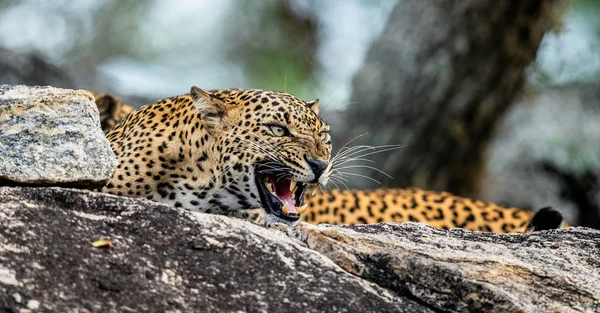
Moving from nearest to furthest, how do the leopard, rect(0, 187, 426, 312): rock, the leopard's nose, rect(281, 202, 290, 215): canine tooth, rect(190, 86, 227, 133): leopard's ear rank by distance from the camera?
rect(0, 187, 426, 312): rock → rect(281, 202, 290, 215): canine tooth → the leopard's nose → the leopard → rect(190, 86, 227, 133): leopard's ear

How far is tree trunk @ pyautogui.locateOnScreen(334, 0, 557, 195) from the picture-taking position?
15227 millimetres

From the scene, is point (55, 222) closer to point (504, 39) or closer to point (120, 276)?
point (120, 276)

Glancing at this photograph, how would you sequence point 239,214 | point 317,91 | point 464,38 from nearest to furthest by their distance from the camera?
1. point 239,214
2. point 464,38
3. point 317,91

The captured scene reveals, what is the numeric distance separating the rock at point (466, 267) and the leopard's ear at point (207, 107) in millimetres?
1596

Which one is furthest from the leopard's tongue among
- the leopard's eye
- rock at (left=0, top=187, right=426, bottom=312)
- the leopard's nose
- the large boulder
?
rock at (left=0, top=187, right=426, bottom=312)

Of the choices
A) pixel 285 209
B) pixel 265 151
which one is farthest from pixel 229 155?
pixel 285 209

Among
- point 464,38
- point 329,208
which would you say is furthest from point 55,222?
point 464,38

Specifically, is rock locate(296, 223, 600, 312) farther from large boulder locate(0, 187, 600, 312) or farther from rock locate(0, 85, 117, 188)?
rock locate(0, 85, 117, 188)

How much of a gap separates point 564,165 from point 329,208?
654cm

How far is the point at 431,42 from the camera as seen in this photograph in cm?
1543

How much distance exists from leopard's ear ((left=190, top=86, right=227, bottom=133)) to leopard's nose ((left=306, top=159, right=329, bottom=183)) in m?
0.85

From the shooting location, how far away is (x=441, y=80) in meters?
15.5

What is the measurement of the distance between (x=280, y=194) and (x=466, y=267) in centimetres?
189

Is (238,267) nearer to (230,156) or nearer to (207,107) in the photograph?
(230,156)
